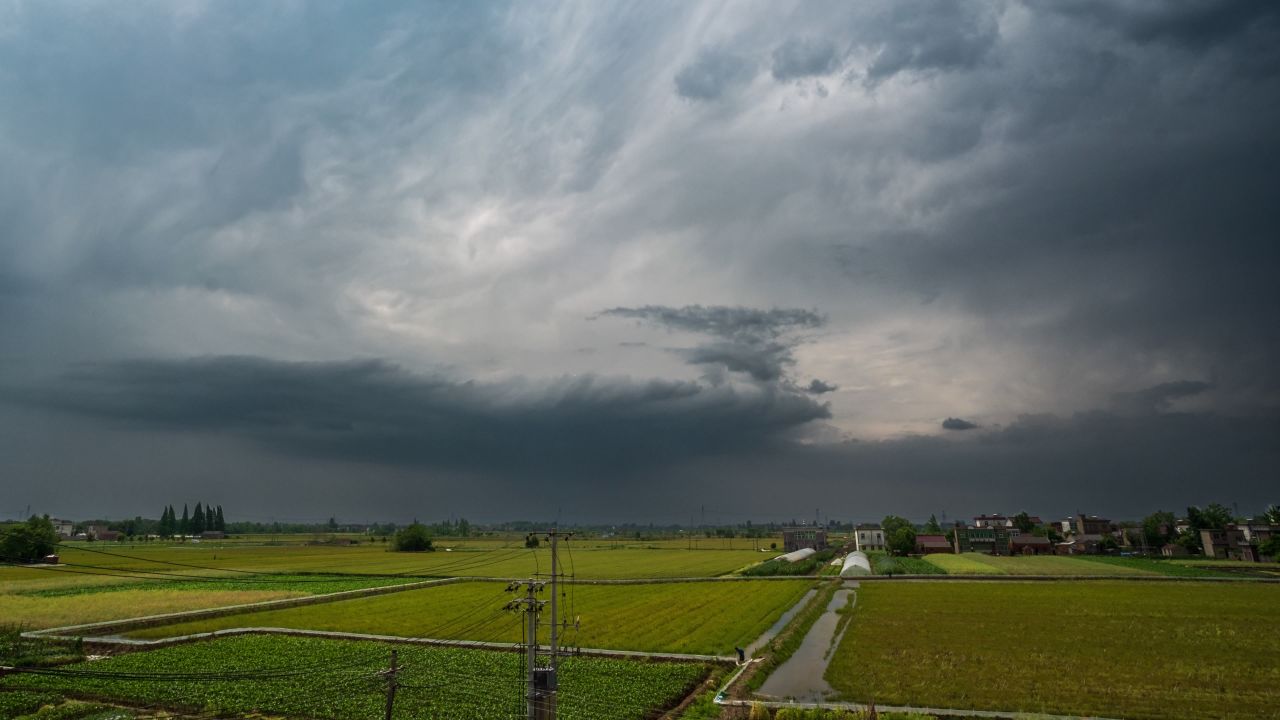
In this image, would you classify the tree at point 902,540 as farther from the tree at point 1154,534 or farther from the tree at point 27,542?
the tree at point 27,542

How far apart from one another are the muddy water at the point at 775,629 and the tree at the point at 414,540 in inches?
4934

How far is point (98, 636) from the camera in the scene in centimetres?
5172

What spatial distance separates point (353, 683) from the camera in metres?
37.3

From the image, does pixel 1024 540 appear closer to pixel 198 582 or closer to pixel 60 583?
pixel 198 582

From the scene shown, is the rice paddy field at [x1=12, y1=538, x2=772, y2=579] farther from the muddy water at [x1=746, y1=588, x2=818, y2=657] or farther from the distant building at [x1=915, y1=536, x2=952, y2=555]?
the distant building at [x1=915, y1=536, x2=952, y2=555]

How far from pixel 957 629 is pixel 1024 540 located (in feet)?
432

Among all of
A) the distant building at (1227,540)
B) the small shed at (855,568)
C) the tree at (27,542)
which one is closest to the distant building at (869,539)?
the small shed at (855,568)

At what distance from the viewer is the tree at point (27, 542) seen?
11644 cm

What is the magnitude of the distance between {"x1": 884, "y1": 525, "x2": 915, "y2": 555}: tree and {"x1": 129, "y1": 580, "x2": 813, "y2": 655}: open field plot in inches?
3258

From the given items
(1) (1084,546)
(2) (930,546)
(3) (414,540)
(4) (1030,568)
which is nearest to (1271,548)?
(1) (1084,546)

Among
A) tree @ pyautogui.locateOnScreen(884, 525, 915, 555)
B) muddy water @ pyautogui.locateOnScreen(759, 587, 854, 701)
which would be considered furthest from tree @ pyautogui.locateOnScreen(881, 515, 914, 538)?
muddy water @ pyautogui.locateOnScreen(759, 587, 854, 701)

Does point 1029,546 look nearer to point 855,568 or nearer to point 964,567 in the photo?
point 964,567

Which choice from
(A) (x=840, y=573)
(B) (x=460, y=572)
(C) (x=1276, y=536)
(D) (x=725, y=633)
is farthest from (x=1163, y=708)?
(C) (x=1276, y=536)

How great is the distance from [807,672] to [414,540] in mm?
153932
